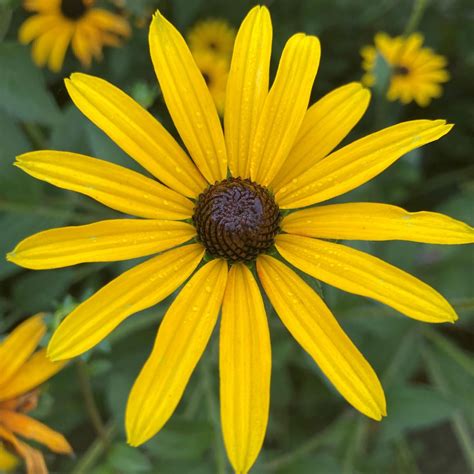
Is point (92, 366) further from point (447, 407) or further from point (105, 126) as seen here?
point (447, 407)

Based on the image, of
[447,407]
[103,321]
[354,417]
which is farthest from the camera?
[354,417]

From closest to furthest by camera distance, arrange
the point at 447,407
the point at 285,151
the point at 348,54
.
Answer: the point at 285,151 → the point at 447,407 → the point at 348,54

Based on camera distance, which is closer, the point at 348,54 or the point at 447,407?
the point at 447,407

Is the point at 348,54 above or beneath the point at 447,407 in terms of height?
above

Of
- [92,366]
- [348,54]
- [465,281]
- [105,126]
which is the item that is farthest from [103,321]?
[348,54]

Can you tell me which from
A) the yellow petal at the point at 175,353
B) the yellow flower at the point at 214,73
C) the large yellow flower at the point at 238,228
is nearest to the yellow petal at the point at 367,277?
the large yellow flower at the point at 238,228

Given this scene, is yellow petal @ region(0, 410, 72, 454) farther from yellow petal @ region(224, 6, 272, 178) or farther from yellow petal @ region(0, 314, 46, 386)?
yellow petal @ region(224, 6, 272, 178)

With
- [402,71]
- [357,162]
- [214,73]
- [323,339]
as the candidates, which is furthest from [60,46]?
[323,339]

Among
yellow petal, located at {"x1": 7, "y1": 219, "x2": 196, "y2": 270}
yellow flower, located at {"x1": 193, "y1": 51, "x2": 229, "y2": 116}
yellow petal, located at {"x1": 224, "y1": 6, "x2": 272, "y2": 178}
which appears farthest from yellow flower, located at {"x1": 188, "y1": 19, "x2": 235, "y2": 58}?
yellow petal, located at {"x1": 7, "y1": 219, "x2": 196, "y2": 270}
